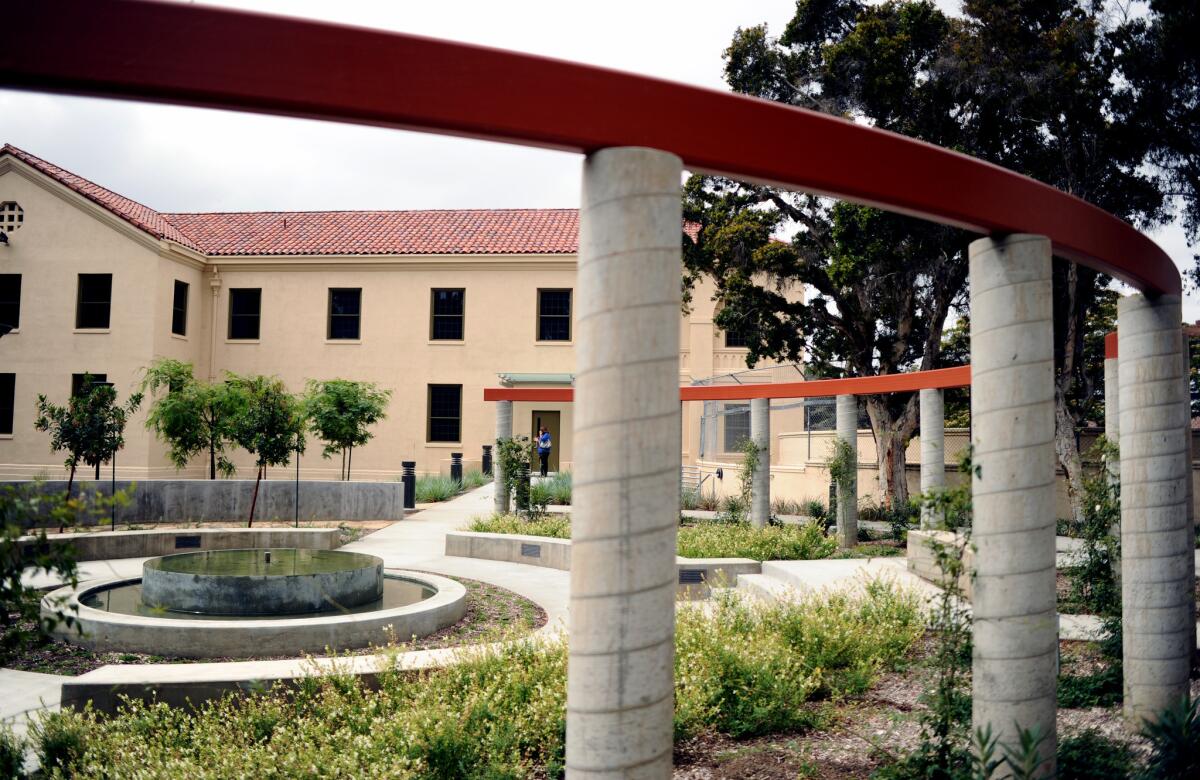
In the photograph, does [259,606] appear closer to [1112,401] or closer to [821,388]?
[1112,401]

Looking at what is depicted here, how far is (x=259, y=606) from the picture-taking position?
9961 mm

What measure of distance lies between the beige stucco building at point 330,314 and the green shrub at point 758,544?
14.6 m

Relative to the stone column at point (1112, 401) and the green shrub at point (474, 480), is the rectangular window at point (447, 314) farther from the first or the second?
the stone column at point (1112, 401)

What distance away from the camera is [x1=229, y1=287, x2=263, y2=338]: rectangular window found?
102ft

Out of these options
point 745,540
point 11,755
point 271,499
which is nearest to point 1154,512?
point 11,755

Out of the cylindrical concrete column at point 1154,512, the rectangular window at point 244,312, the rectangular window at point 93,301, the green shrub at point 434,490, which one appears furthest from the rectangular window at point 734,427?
the rectangular window at point 93,301

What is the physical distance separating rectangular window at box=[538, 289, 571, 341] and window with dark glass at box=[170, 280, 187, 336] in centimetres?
1228

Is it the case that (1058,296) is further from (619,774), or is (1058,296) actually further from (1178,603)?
(619,774)

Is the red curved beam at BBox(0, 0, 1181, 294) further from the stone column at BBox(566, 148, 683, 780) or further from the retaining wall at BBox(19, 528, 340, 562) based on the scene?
the retaining wall at BBox(19, 528, 340, 562)

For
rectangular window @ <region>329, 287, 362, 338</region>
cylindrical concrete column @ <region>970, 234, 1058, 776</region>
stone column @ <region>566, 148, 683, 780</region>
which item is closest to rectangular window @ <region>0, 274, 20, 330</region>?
rectangular window @ <region>329, 287, 362, 338</region>

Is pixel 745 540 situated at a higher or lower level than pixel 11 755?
higher

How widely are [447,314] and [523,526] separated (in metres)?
15.6

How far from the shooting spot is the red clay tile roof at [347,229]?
29.9 metres

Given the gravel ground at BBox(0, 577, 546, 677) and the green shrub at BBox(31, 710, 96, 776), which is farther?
the gravel ground at BBox(0, 577, 546, 677)
